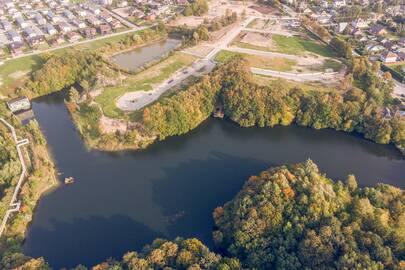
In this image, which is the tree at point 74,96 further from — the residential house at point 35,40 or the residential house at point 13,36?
the residential house at point 13,36

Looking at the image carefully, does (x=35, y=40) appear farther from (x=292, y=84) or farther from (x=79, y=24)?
(x=292, y=84)

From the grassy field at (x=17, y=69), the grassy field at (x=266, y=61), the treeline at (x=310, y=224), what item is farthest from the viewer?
the grassy field at (x=266, y=61)

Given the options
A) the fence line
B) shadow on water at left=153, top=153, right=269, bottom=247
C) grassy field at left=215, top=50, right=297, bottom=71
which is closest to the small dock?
shadow on water at left=153, top=153, right=269, bottom=247

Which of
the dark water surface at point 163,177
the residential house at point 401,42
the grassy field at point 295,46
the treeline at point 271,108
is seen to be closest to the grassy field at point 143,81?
the dark water surface at point 163,177

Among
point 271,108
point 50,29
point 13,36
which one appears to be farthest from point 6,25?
point 271,108

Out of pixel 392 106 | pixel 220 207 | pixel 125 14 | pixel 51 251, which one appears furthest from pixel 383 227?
Result: pixel 125 14

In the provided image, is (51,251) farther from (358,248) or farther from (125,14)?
(125,14)
